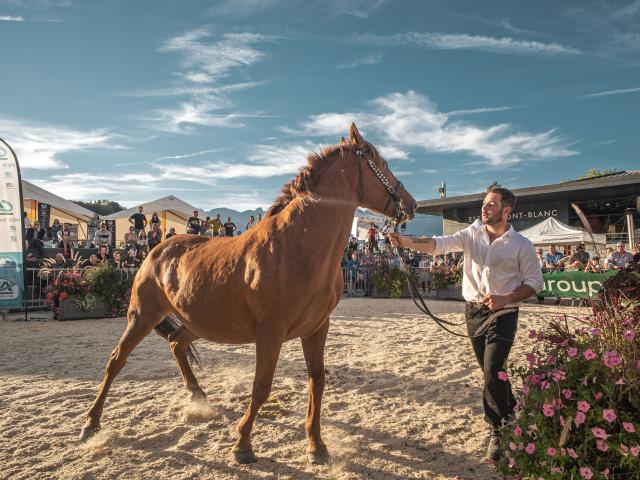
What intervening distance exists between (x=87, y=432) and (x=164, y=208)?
16.9 meters

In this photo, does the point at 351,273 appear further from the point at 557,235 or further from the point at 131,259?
the point at 557,235

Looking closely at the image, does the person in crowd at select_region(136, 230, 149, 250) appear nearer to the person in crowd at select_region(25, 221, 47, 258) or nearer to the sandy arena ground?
the person in crowd at select_region(25, 221, 47, 258)

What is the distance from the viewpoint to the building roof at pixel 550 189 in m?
19.4

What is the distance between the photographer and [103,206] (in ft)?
174

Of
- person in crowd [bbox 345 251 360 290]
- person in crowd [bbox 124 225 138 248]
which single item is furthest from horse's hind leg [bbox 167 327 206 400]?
person in crowd [bbox 345 251 360 290]

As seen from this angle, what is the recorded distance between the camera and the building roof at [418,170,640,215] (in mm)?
19406

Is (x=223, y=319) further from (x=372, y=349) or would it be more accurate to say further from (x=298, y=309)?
(x=372, y=349)

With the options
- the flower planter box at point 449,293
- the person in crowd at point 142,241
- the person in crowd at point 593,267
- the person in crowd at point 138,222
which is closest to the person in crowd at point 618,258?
the person in crowd at point 593,267

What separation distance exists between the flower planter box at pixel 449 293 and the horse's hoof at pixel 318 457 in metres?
13.0

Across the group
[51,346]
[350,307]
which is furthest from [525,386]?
[350,307]

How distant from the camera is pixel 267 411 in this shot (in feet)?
14.4

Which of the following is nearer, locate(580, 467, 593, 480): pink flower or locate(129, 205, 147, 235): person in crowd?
locate(580, 467, 593, 480): pink flower

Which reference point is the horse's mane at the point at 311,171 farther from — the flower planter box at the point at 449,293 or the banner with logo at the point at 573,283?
the flower planter box at the point at 449,293

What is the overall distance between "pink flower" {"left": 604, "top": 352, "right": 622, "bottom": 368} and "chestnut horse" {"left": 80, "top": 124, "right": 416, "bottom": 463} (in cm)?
171
